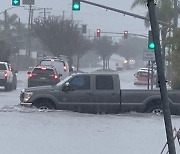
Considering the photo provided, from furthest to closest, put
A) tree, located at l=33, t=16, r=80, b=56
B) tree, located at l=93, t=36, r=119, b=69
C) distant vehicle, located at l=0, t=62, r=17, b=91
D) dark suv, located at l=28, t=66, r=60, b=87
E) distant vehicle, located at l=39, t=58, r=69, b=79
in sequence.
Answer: tree, located at l=93, t=36, r=119, b=69, tree, located at l=33, t=16, r=80, b=56, distant vehicle, located at l=39, t=58, r=69, b=79, distant vehicle, located at l=0, t=62, r=17, b=91, dark suv, located at l=28, t=66, r=60, b=87

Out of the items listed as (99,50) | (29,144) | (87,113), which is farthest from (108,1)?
(29,144)

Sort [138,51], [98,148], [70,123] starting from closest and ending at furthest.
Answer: [98,148], [70,123], [138,51]

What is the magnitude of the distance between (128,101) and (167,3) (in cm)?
3894

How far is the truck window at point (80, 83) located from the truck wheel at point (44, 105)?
39.4 inches

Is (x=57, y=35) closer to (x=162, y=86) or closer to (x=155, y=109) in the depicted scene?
(x=155, y=109)

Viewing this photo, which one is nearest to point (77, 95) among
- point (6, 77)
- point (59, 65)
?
point (6, 77)

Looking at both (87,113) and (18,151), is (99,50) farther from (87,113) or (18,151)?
(18,151)

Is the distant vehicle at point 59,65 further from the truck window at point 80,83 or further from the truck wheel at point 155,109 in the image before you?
the truck wheel at point 155,109

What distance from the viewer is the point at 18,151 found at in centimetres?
1452

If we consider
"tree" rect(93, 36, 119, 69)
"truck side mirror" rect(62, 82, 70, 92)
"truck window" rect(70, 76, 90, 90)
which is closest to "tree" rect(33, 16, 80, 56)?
"tree" rect(93, 36, 119, 69)

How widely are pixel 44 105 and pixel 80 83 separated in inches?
58.9

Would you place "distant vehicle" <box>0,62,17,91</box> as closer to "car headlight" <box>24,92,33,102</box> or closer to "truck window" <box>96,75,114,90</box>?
"car headlight" <box>24,92,33,102</box>

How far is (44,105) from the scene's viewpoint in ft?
84.2

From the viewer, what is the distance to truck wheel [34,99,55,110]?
25562 millimetres
